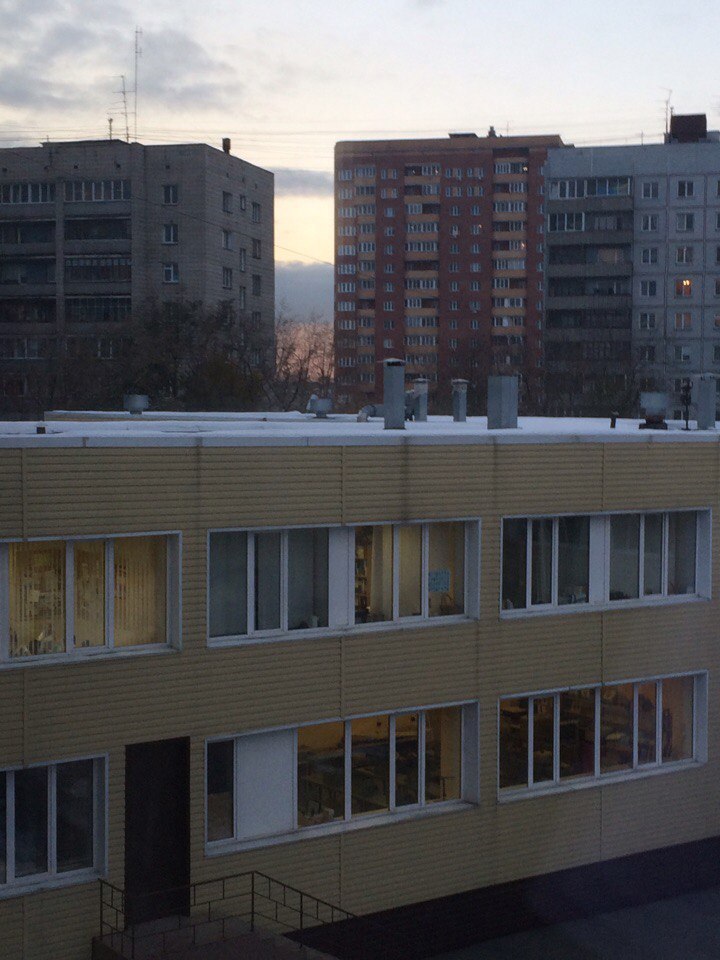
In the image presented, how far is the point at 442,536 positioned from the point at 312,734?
9.70ft

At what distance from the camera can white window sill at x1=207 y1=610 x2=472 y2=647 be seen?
14539 millimetres

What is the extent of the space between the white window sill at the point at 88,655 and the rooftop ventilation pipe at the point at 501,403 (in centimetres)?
712

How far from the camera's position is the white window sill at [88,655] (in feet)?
42.9

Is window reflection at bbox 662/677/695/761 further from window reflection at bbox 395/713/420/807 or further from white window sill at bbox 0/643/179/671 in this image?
white window sill at bbox 0/643/179/671

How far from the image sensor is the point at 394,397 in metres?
18.4

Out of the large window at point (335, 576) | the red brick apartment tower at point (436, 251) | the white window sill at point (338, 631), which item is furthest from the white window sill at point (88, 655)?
the red brick apartment tower at point (436, 251)

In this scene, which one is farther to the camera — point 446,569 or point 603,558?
point 603,558

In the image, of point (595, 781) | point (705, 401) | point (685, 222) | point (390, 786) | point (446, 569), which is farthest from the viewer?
point (685, 222)

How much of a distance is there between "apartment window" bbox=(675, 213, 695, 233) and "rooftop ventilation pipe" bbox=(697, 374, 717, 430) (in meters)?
70.6

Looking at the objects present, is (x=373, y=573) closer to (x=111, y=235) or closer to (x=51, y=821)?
(x=51, y=821)

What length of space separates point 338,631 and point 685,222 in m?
77.7

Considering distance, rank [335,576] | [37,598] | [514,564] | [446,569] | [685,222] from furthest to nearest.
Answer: [685,222] < [514,564] < [446,569] < [335,576] < [37,598]

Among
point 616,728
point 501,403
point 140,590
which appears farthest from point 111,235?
point 140,590

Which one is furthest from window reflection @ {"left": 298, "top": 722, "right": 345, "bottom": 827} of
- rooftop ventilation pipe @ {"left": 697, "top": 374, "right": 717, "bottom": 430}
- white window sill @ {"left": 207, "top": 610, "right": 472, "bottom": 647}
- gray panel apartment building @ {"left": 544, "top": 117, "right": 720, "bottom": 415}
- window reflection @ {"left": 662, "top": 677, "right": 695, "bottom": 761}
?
gray panel apartment building @ {"left": 544, "top": 117, "right": 720, "bottom": 415}
